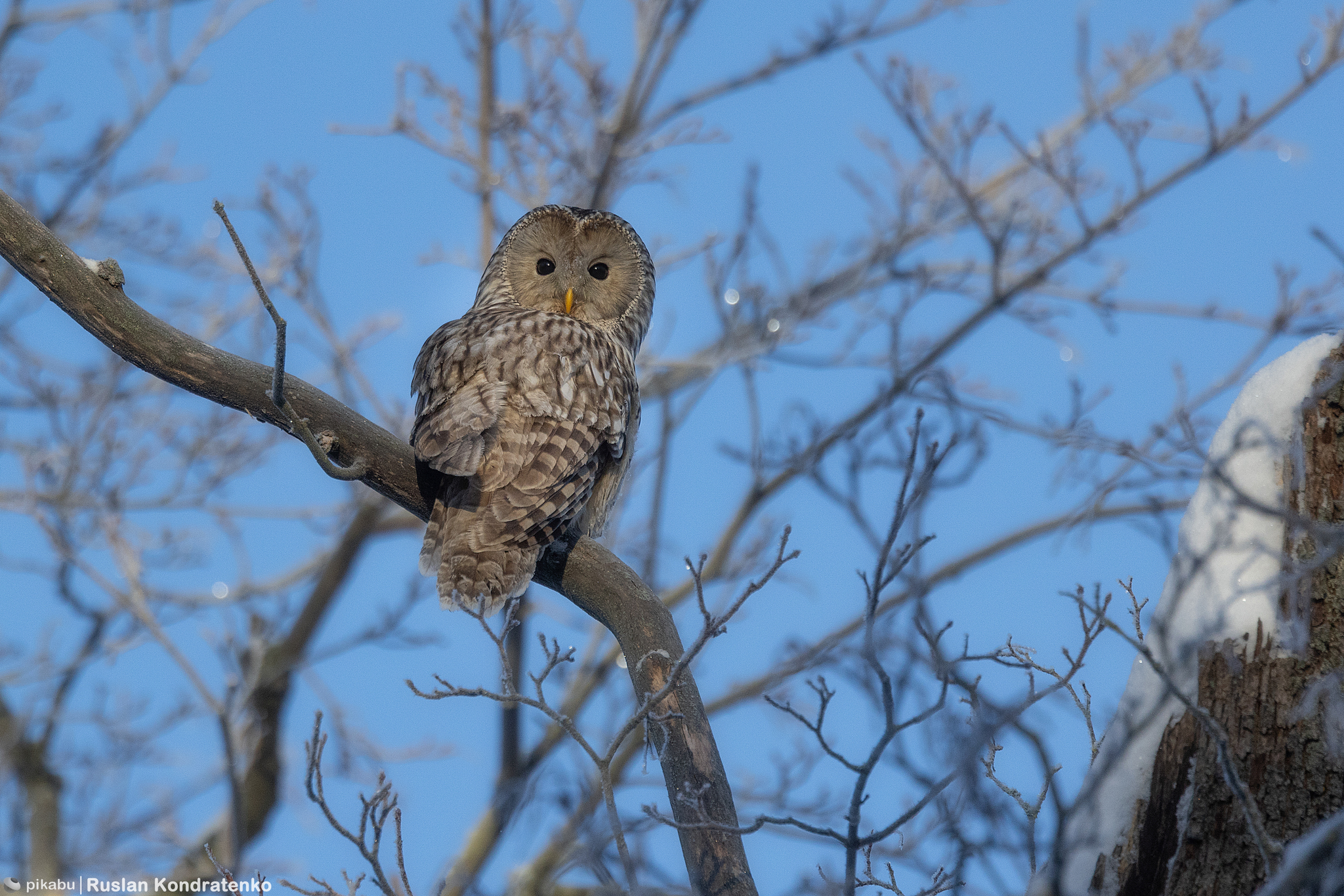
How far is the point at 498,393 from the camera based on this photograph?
381 centimetres

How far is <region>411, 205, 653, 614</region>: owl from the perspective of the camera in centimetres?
346

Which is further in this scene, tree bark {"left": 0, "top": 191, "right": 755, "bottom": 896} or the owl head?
the owl head

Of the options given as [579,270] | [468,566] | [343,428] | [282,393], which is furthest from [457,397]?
[579,270]

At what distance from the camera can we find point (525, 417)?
3783mm

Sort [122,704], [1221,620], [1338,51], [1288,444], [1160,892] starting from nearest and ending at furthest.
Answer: [1221,620] < [1160,892] < [1288,444] < [1338,51] < [122,704]

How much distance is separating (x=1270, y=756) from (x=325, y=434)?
2.59m

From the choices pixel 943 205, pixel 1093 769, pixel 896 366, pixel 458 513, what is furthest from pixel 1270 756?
pixel 943 205

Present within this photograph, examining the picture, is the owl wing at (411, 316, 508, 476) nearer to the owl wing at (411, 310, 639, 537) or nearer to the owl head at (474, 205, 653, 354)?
the owl wing at (411, 310, 639, 537)

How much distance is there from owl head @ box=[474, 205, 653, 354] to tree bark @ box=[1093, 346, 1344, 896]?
10.7 ft

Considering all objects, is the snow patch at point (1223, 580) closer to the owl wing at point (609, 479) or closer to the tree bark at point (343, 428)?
the tree bark at point (343, 428)

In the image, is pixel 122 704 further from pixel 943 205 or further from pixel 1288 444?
pixel 1288 444

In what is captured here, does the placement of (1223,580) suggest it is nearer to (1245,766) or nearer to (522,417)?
(1245,766)

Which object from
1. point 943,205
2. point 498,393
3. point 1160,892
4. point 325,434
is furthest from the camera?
point 943,205

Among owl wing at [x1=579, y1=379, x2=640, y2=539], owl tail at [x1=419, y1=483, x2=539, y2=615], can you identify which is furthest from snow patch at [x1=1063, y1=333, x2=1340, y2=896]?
owl wing at [x1=579, y1=379, x2=640, y2=539]
